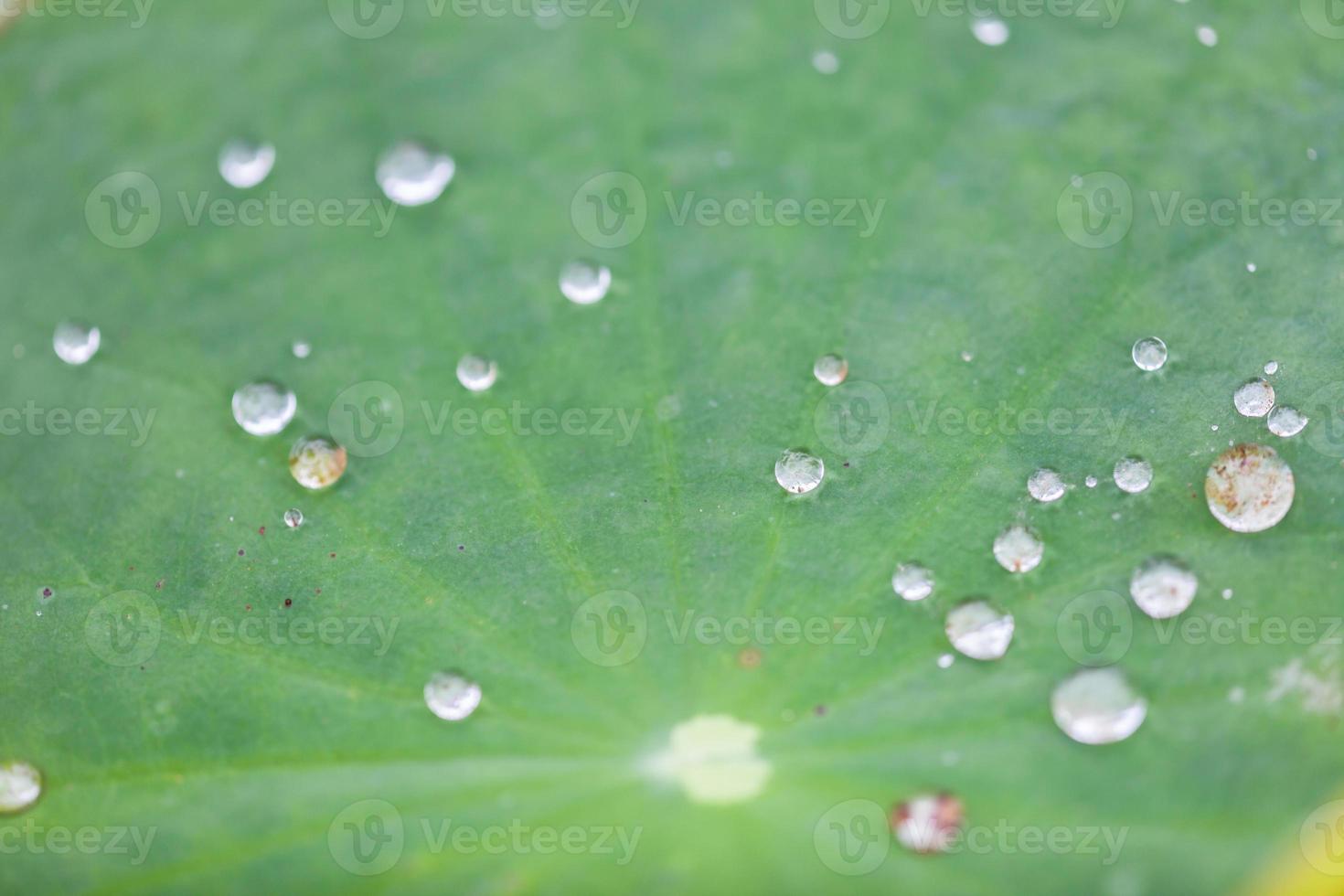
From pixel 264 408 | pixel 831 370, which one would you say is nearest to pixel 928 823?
pixel 831 370

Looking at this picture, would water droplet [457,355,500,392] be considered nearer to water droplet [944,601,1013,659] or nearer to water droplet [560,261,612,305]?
water droplet [560,261,612,305]

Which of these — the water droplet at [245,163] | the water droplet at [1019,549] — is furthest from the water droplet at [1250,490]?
the water droplet at [245,163]

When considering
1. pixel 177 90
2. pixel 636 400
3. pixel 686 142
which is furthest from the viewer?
pixel 177 90

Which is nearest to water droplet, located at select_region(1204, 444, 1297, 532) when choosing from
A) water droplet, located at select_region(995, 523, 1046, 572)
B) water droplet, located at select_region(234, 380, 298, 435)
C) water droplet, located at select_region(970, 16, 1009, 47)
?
water droplet, located at select_region(995, 523, 1046, 572)

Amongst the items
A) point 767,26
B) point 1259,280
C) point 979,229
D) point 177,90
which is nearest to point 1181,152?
point 1259,280

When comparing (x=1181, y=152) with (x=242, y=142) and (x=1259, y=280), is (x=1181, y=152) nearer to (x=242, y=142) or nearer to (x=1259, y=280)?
(x=1259, y=280)
